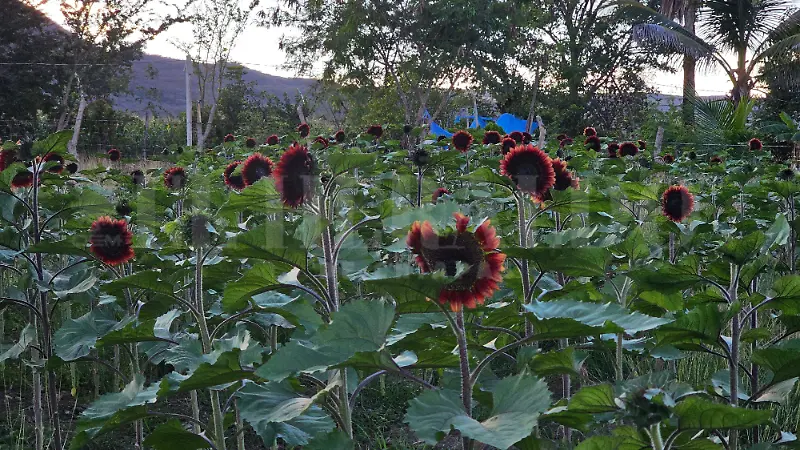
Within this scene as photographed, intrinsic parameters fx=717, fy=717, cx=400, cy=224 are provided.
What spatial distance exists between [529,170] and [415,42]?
55.9ft

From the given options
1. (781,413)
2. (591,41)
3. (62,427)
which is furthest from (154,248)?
(591,41)

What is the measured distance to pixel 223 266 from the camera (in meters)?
1.77

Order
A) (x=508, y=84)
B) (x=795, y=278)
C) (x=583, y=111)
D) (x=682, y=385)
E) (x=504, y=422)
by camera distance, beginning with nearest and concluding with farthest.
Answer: (x=504, y=422) → (x=682, y=385) → (x=795, y=278) → (x=508, y=84) → (x=583, y=111)

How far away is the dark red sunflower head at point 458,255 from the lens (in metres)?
1.06

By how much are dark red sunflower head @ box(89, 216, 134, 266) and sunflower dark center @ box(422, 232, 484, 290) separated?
1273 mm

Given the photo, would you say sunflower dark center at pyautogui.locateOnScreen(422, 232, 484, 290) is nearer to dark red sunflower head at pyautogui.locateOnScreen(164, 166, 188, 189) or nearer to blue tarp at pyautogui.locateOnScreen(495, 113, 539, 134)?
dark red sunflower head at pyautogui.locateOnScreen(164, 166, 188, 189)

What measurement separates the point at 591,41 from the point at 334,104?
10016mm

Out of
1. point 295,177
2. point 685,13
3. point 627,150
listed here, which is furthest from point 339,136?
point 685,13

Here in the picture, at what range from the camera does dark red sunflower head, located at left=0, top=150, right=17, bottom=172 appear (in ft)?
8.22

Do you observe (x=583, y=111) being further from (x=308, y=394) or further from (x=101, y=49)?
(x=308, y=394)

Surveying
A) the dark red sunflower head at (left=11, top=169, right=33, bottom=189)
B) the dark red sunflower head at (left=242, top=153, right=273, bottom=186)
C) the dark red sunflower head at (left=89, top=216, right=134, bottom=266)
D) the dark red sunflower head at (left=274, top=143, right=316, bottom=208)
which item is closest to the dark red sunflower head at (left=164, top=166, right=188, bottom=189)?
the dark red sunflower head at (left=11, top=169, right=33, bottom=189)

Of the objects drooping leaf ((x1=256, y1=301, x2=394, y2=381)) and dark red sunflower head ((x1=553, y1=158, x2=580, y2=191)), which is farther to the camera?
dark red sunflower head ((x1=553, y1=158, x2=580, y2=191))

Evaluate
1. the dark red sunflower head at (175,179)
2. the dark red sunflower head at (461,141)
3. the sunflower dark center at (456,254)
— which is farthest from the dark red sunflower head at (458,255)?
the dark red sunflower head at (461,141)

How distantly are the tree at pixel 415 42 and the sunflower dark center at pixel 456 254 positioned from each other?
54.0ft
